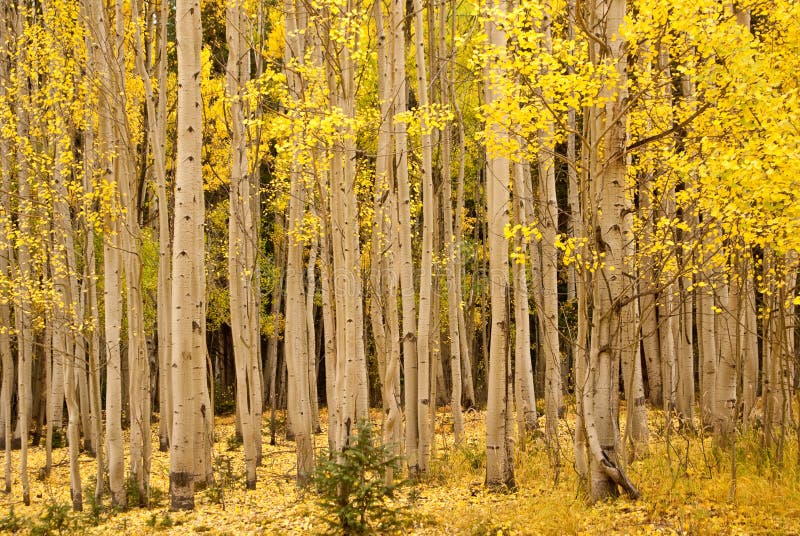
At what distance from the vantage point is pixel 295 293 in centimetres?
992

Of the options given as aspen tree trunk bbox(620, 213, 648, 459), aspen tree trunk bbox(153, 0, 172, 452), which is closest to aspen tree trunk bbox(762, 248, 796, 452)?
aspen tree trunk bbox(620, 213, 648, 459)

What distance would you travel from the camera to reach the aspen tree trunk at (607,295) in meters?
5.97

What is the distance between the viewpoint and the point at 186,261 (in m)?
7.35

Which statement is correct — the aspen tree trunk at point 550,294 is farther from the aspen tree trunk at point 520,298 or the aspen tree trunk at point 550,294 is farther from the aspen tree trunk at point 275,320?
the aspen tree trunk at point 275,320

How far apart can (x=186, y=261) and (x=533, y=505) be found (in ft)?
14.2

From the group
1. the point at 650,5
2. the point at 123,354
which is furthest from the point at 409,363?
the point at 123,354

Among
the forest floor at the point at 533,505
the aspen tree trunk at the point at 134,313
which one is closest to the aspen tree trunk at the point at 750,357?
the forest floor at the point at 533,505

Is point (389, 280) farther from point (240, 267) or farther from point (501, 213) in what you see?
point (501, 213)

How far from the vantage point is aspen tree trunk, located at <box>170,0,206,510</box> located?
24.1 feet

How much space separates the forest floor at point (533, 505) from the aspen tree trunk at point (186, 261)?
688mm

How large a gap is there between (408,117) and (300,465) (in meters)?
5.02

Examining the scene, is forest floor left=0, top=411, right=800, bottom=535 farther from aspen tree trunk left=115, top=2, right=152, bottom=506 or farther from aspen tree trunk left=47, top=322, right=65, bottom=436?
aspen tree trunk left=47, top=322, right=65, bottom=436

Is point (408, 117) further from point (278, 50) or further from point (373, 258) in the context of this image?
point (278, 50)

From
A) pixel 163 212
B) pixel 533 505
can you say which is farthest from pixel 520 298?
pixel 163 212
